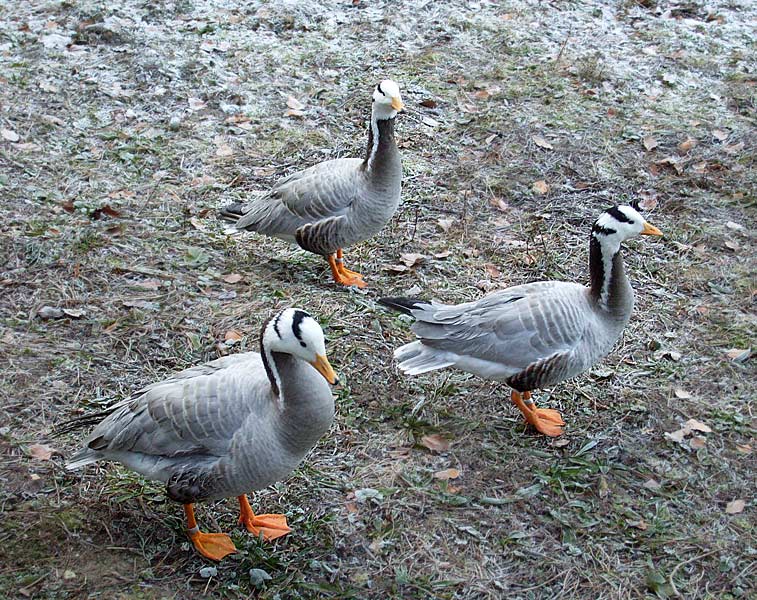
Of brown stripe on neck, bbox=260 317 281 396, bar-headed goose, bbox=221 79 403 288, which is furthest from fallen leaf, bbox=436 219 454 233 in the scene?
brown stripe on neck, bbox=260 317 281 396

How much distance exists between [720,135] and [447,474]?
15.7 ft

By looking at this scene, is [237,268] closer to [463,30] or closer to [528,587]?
[528,587]

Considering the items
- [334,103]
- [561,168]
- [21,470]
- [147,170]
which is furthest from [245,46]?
[21,470]

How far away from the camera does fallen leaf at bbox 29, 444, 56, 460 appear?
4387 mm

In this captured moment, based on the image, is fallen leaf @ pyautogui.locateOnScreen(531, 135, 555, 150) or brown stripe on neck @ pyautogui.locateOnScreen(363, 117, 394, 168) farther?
fallen leaf @ pyautogui.locateOnScreen(531, 135, 555, 150)

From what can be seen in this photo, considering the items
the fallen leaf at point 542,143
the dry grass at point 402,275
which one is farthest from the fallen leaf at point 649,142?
the fallen leaf at point 542,143

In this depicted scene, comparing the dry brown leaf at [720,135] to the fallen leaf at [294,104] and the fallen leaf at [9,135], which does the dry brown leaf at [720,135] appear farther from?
the fallen leaf at [9,135]

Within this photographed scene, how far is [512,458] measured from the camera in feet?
15.2

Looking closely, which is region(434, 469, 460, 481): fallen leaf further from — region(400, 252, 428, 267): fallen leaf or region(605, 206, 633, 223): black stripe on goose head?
region(400, 252, 428, 267): fallen leaf

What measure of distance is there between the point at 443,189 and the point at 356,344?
2159mm

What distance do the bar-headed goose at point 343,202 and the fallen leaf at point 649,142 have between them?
2814 mm

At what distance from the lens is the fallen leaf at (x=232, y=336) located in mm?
5293

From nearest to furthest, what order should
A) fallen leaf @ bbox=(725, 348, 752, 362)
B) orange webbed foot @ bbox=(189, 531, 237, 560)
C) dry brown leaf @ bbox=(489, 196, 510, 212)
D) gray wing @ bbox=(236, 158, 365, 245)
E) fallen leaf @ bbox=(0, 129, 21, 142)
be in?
1. orange webbed foot @ bbox=(189, 531, 237, 560)
2. fallen leaf @ bbox=(725, 348, 752, 362)
3. gray wing @ bbox=(236, 158, 365, 245)
4. dry brown leaf @ bbox=(489, 196, 510, 212)
5. fallen leaf @ bbox=(0, 129, 21, 142)

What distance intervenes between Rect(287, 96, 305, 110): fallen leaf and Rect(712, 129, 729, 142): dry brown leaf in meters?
3.88
